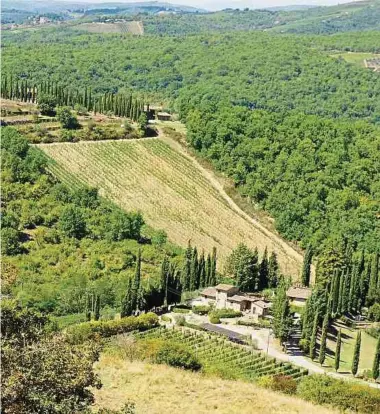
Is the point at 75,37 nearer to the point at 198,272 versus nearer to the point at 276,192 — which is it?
the point at 276,192

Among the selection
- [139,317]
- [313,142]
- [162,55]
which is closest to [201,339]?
[139,317]

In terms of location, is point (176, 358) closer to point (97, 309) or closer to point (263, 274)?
point (97, 309)

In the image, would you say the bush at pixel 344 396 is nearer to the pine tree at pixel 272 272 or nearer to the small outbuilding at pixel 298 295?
the small outbuilding at pixel 298 295

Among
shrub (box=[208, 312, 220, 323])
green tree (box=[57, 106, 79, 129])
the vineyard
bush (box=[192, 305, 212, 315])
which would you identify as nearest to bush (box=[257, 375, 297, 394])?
shrub (box=[208, 312, 220, 323])

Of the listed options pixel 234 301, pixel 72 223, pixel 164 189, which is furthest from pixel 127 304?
pixel 164 189

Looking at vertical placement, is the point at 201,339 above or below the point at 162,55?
below

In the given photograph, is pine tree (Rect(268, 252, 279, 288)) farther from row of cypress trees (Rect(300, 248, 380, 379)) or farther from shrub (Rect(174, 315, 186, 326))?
shrub (Rect(174, 315, 186, 326))
